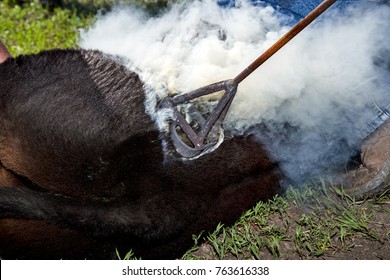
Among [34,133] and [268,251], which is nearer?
[34,133]

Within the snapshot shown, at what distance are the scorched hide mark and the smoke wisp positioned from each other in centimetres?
25

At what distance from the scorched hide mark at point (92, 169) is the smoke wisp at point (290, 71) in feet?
0.82

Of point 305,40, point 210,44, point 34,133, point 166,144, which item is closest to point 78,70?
point 34,133

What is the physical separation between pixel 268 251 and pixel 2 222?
58.8 inches

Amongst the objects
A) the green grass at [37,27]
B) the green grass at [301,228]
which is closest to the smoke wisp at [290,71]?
the green grass at [301,228]

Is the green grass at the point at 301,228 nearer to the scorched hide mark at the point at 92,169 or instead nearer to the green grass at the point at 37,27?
the scorched hide mark at the point at 92,169

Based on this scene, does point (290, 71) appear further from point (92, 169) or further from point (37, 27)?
point (37, 27)

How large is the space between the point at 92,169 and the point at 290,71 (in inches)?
49.8

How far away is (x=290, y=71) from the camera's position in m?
2.79

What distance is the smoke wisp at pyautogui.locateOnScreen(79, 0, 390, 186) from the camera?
9.03 ft

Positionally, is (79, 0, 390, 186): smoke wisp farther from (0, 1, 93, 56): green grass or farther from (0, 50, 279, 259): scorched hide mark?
(0, 1, 93, 56): green grass
